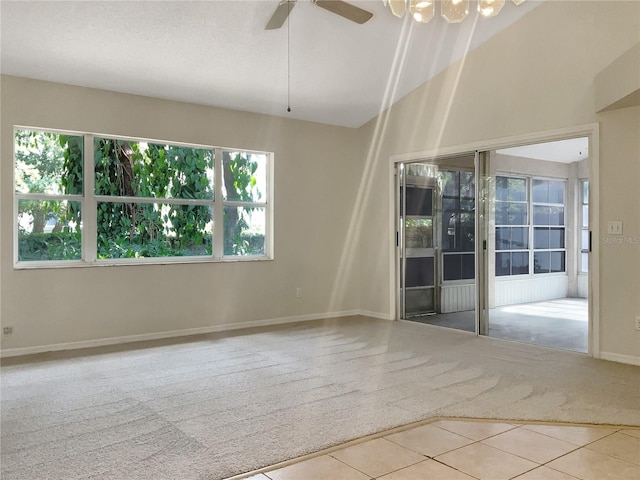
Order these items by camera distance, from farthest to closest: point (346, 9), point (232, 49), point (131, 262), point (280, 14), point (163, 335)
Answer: point (163, 335), point (131, 262), point (232, 49), point (280, 14), point (346, 9)

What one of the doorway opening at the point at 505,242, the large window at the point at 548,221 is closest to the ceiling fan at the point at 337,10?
the doorway opening at the point at 505,242

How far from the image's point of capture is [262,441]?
2758 millimetres

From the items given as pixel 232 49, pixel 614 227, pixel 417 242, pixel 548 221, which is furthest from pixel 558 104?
pixel 232 49

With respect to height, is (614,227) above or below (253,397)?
above

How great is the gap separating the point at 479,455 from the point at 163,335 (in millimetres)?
3862

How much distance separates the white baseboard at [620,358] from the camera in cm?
435

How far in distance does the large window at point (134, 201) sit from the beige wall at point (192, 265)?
160mm

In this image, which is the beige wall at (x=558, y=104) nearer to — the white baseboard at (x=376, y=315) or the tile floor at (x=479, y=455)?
the tile floor at (x=479, y=455)

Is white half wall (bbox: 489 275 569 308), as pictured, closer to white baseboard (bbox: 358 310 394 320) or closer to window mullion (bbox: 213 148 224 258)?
white baseboard (bbox: 358 310 394 320)

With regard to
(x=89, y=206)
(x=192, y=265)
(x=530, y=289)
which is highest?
(x=89, y=206)

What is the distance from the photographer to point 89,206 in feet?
16.8

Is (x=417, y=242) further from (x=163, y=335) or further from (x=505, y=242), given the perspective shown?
(x=163, y=335)

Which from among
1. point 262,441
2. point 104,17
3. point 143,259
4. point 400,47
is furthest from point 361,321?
point 104,17

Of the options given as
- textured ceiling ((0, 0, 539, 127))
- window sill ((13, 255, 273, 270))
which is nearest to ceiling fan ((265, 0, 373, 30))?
textured ceiling ((0, 0, 539, 127))
